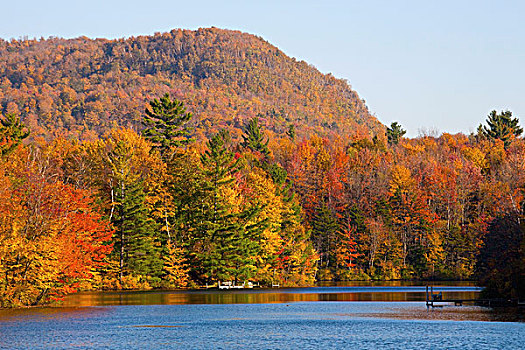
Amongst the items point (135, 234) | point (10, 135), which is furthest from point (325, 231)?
point (10, 135)

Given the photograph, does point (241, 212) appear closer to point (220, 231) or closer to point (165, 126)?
point (220, 231)

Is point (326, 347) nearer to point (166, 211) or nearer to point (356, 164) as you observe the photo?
point (166, 211)

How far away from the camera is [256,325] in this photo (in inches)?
2078

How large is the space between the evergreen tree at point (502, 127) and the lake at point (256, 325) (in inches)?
4520

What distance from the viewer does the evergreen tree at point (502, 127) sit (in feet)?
596

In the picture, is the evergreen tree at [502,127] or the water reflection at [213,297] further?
the evergreen tree at [502,127]

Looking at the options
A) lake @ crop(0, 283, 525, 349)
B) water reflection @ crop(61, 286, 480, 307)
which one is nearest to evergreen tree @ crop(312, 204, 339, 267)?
water reflection @ crop(61, 286, 480, 307)

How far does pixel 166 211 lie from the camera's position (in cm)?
9762

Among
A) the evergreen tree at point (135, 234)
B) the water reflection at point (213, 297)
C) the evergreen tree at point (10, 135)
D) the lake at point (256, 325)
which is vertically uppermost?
the evergreen tree at point (10, 135)

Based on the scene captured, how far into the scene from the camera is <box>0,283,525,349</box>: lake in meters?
42.0

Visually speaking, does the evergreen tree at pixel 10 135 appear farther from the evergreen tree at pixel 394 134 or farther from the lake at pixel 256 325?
the evergreen tree at pixel 394 134

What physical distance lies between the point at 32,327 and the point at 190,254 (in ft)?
163

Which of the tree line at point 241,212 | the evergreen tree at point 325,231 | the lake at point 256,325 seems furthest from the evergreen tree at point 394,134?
the lake at point 256,325

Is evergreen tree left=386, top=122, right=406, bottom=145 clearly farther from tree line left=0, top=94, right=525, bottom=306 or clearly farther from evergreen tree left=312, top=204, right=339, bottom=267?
evergreen tree left=312, top=204, right=339, bottom=267
